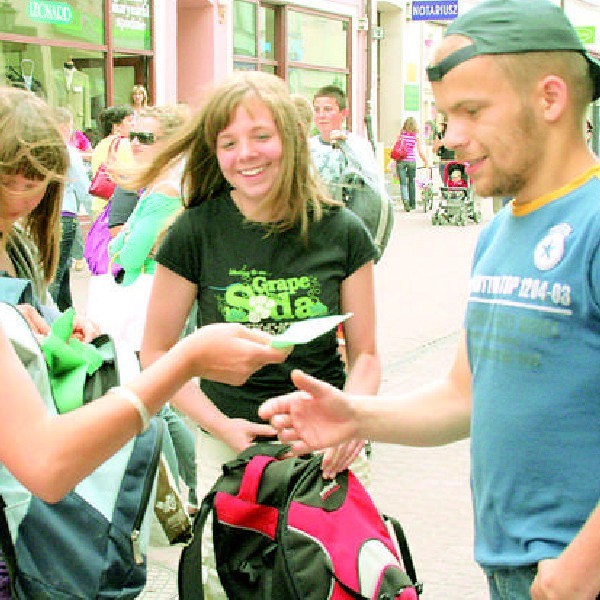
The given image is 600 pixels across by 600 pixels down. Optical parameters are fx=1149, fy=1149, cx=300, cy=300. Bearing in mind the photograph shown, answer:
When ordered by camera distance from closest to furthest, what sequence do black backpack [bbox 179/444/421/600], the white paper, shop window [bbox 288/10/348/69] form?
the white paper, black backpack [bbox 179/444/421/600], shop window [bbox 288/10/348/69]

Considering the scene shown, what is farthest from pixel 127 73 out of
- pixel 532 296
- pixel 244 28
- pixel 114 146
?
pixel 532 296

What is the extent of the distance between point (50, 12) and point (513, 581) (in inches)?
633

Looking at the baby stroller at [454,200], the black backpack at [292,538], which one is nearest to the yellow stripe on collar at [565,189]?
the black backpack at [292,538]

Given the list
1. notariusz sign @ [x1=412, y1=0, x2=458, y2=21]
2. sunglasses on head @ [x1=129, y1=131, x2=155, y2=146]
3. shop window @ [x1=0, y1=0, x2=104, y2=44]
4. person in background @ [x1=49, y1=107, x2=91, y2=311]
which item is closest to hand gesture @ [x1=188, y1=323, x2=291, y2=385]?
Answer: sunglasses on head @ [x1=129, y1=131, x2=155, y2=146]

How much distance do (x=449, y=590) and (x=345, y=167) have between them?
9.45 feet

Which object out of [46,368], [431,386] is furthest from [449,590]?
[46,368]

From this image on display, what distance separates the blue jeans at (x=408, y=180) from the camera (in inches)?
911

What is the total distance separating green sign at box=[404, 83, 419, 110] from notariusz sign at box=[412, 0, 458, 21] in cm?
383

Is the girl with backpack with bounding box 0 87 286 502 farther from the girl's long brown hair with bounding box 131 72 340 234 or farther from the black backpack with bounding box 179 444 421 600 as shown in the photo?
the girl's long brown hair with bounding box 131 72 340 234

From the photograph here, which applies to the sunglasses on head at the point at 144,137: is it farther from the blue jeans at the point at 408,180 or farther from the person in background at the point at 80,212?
the blue jeans at the point at 408,180

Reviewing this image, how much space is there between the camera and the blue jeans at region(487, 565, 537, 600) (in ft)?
6.63

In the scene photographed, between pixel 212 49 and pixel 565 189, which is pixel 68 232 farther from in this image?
pixel 212 49

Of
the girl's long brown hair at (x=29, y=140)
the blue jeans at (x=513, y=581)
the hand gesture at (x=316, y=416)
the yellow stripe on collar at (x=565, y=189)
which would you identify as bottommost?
the blue jeans at (x=513, y=581)

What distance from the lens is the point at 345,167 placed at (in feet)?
21.8
